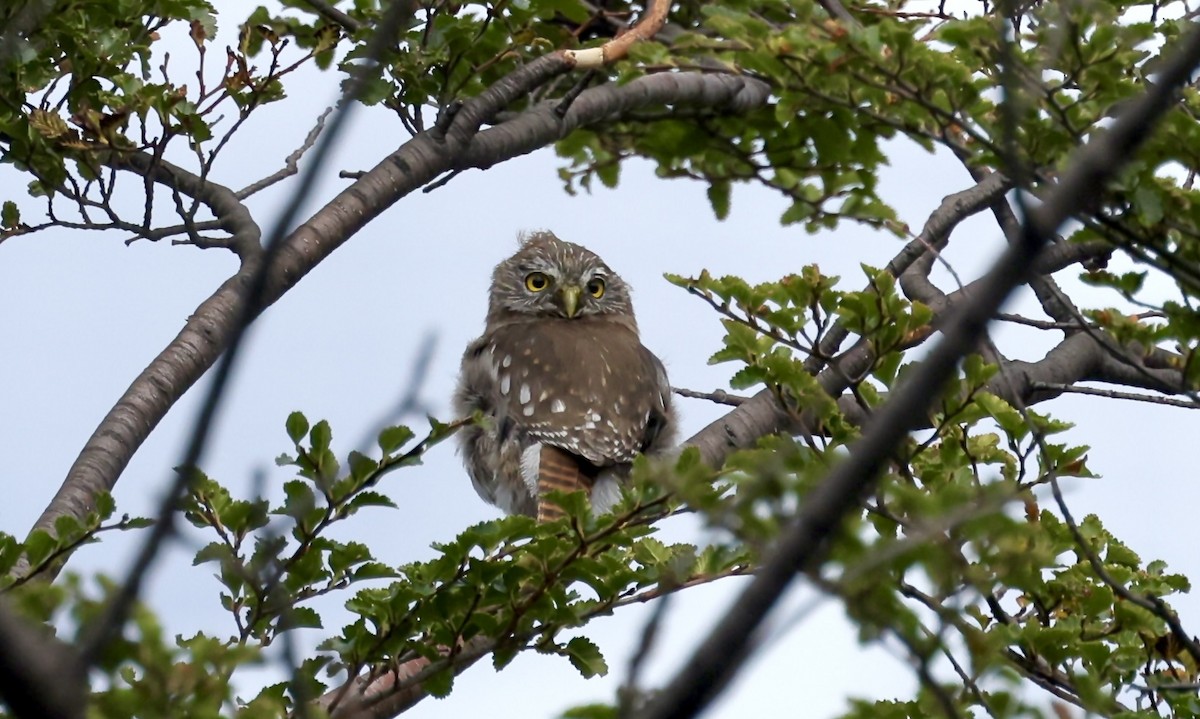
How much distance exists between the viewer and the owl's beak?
7277 millimetres

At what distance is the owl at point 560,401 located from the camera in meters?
5.95

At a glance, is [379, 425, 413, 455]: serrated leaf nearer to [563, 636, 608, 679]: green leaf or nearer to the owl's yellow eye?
[563, 636, 608, 679]: green leaf

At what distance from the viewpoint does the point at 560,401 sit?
6.17 metres

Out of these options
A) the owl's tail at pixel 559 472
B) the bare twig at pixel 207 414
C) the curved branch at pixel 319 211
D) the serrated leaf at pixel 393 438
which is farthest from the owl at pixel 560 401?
the bare twig at pixel 207 414

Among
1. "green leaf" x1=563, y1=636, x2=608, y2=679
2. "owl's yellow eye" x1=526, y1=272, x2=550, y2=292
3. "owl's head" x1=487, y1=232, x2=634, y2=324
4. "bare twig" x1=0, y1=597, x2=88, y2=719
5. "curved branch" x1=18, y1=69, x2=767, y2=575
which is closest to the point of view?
"bare twig" x1=0, y1=597, x2=88, y2=719

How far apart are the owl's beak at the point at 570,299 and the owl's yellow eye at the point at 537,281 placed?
16 centimetres

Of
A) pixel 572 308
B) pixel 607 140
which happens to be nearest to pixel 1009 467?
pixel 607 140

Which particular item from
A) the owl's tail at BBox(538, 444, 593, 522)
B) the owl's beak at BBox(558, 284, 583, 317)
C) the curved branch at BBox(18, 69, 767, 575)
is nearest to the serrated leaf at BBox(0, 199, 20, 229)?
the curved branch at BBox(18, 69, 767, 575)

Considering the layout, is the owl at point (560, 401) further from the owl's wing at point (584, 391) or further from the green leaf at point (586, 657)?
the green leaf at point (586, 657)

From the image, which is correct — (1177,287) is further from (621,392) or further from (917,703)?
(621,392)

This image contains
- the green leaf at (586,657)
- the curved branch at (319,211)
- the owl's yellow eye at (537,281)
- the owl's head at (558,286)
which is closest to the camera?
the green leaf at (586,657)

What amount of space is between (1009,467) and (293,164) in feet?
8.18

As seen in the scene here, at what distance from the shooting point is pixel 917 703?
10.5 ft

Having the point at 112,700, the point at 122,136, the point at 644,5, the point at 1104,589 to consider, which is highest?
the point at 644,5
